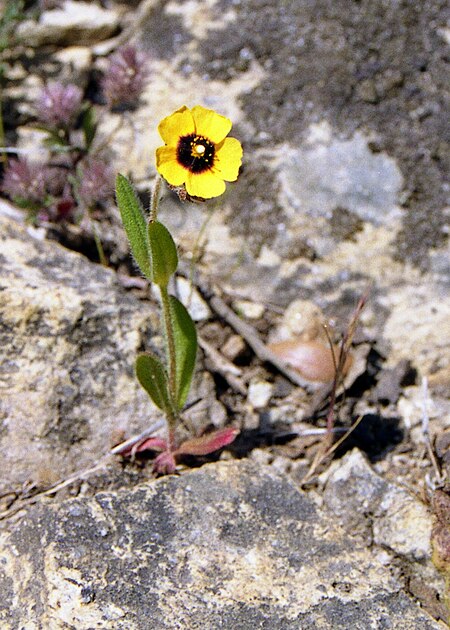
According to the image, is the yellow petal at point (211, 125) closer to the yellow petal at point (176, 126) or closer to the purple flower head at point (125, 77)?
the yellow petal at point (176, 126)

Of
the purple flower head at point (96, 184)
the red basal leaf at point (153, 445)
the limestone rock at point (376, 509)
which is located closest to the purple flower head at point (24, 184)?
the purple flower head at point (96, 184)

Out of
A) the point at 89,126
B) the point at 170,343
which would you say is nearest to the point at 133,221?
the point at 170,343

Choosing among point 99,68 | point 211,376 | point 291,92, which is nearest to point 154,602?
point 211,376

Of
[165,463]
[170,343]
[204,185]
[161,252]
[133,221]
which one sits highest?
[204,185]

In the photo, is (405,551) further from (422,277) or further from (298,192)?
Answer: (298,192)

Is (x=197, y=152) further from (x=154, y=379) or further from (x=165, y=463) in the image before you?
(x=165, y=463)

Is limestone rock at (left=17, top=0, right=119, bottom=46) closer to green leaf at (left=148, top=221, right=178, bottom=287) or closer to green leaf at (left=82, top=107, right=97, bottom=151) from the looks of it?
green leaf at (left=82, top=107, right=97, bottom=151)
